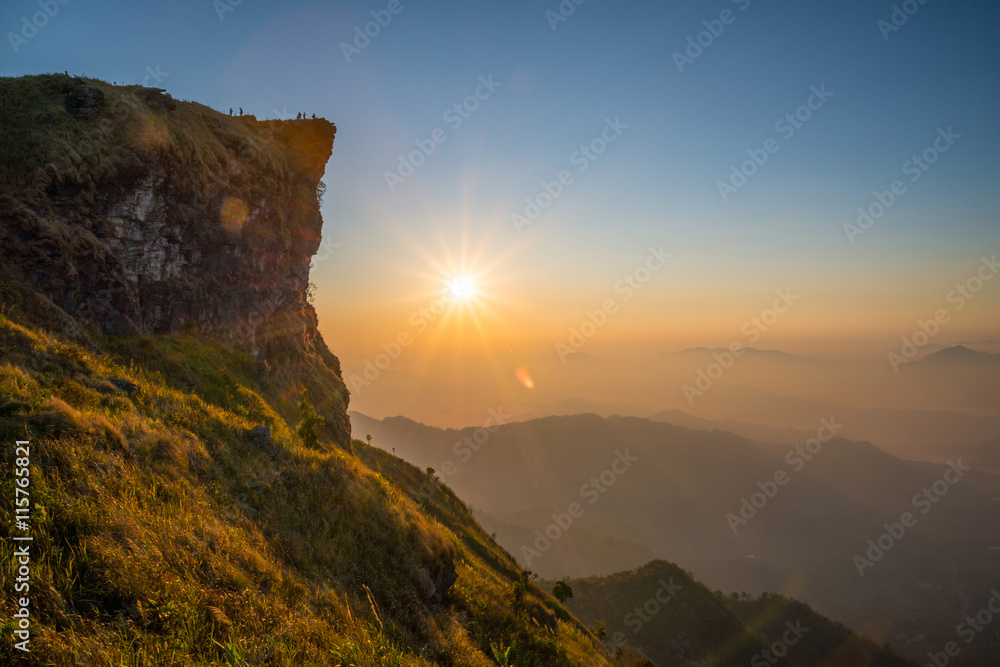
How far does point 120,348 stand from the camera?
19547 millimetres

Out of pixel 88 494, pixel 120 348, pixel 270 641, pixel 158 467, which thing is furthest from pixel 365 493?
pixel 120 348

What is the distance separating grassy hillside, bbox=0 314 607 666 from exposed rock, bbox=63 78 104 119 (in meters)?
12.3

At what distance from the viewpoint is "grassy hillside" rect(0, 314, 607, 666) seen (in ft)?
15.2

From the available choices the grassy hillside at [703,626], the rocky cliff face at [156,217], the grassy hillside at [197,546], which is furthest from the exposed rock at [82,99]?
the grassy hillside at [703,626]

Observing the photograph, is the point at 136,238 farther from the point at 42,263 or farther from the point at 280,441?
the point at 280,441

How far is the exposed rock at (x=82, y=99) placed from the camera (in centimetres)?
2016

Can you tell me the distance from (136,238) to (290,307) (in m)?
15.3

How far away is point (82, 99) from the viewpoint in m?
20.4

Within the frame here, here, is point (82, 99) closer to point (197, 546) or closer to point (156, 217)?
point (156, 217)

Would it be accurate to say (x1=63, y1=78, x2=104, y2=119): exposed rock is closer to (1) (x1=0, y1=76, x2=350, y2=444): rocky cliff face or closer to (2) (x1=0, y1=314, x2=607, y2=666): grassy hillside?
(1) (x1=0, y1=76, x2=350, y2=444): rocky cliff face

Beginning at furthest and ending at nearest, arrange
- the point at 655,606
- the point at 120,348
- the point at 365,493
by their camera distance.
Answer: the point at 655,606, the point at 120,348, the point at 365,493

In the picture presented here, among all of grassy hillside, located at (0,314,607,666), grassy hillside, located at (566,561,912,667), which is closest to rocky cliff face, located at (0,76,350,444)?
grassy hillside, located at (0,314,607,666)

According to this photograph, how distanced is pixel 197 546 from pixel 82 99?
26314 millimetres

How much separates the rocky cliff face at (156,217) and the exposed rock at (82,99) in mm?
51
